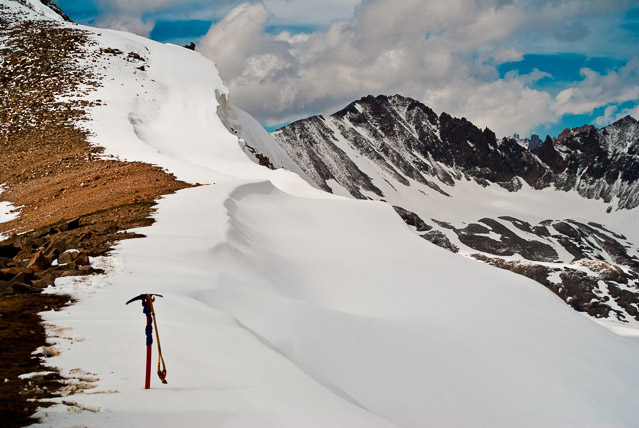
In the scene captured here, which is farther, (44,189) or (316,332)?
(44,189)

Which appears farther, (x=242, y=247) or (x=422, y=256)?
(x=422, y=256)

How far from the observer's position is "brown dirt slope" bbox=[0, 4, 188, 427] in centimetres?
571

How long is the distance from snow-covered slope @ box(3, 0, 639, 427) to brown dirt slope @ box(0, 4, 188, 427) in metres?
0.38

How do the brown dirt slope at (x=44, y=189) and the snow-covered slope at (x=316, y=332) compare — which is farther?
the brown dirt slope at (x=44, y=189)

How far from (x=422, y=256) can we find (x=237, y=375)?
1521 cm

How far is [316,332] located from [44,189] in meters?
19.6

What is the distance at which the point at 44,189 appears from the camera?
23562 mm

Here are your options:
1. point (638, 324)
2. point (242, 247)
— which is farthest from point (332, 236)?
point (638, 324)

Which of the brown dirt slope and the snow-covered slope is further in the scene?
the brown dirt slope

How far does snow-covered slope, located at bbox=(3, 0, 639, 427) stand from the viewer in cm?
534

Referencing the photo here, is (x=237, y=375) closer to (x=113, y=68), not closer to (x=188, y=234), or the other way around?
(x=188, y=234)

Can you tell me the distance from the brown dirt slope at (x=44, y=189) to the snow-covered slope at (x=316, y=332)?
38cm

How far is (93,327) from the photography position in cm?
635

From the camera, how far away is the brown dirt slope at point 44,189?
5.71 metres
